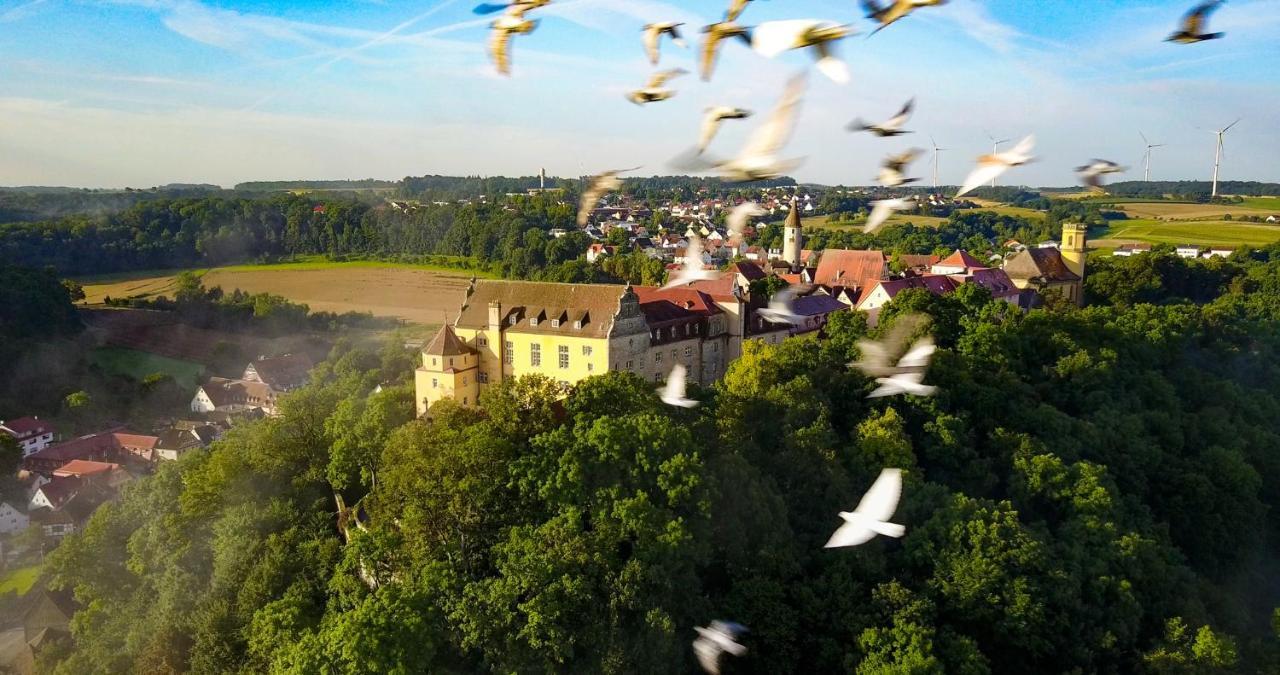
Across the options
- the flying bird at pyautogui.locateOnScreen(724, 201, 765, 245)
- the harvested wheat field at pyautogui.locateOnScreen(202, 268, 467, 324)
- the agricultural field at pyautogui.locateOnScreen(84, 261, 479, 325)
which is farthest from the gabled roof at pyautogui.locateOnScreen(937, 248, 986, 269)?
the flying bird at pyautogui.locateOnScreen(724, 201, 765, 245)

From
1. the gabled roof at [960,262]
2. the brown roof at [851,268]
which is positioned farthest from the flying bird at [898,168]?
the gabled roof at [960,262]

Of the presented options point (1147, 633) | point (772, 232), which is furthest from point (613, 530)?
point (772, 232)

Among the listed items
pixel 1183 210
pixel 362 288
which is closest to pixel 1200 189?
pixel 1183 210

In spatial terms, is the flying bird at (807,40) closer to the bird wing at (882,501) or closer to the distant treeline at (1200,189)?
the bird wing at (882,501)

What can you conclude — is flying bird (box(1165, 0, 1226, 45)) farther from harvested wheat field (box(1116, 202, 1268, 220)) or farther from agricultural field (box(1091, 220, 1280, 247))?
harvested wheat field (box(1116, 202, 1268, 220))

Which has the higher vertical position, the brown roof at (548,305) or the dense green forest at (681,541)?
the brown roof at (548,305)

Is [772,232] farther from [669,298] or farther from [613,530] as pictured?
[613,530]
